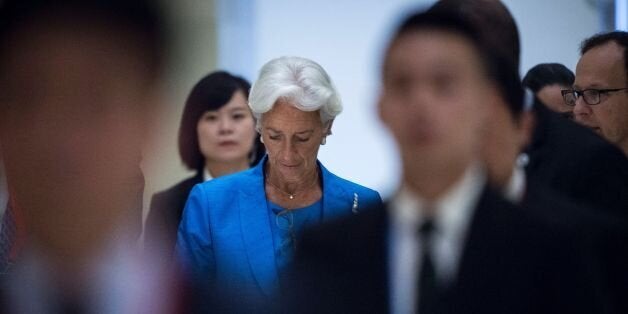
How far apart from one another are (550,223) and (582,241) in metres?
0.05

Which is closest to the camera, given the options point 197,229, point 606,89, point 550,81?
point 606,89

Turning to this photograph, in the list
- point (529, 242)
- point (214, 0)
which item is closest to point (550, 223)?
point (529, 242)

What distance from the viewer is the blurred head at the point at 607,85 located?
5.92 ft

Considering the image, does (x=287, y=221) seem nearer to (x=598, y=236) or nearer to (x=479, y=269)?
(x=598, y=236)

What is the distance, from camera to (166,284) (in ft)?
1.90

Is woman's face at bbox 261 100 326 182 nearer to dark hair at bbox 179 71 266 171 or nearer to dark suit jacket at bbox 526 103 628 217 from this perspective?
dark hair at bbox 179 71 266 171

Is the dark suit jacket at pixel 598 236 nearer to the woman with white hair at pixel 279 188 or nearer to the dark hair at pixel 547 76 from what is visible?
the woman with white hair at pixel 279 188

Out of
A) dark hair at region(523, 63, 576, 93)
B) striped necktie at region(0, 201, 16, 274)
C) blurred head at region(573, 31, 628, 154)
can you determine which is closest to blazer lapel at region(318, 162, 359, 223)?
blurred head at region(573, 31, 628, 154)

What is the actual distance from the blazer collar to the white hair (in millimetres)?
154

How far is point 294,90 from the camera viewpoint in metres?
2.09

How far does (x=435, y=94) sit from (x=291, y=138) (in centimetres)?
142

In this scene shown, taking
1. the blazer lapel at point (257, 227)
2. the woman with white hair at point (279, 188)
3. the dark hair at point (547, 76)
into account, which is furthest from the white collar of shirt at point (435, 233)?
the dark hair at point (547, 76)

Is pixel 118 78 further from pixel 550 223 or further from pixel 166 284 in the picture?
pixel 550 223

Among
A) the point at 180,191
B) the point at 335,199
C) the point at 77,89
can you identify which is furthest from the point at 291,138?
the point at 77,89
